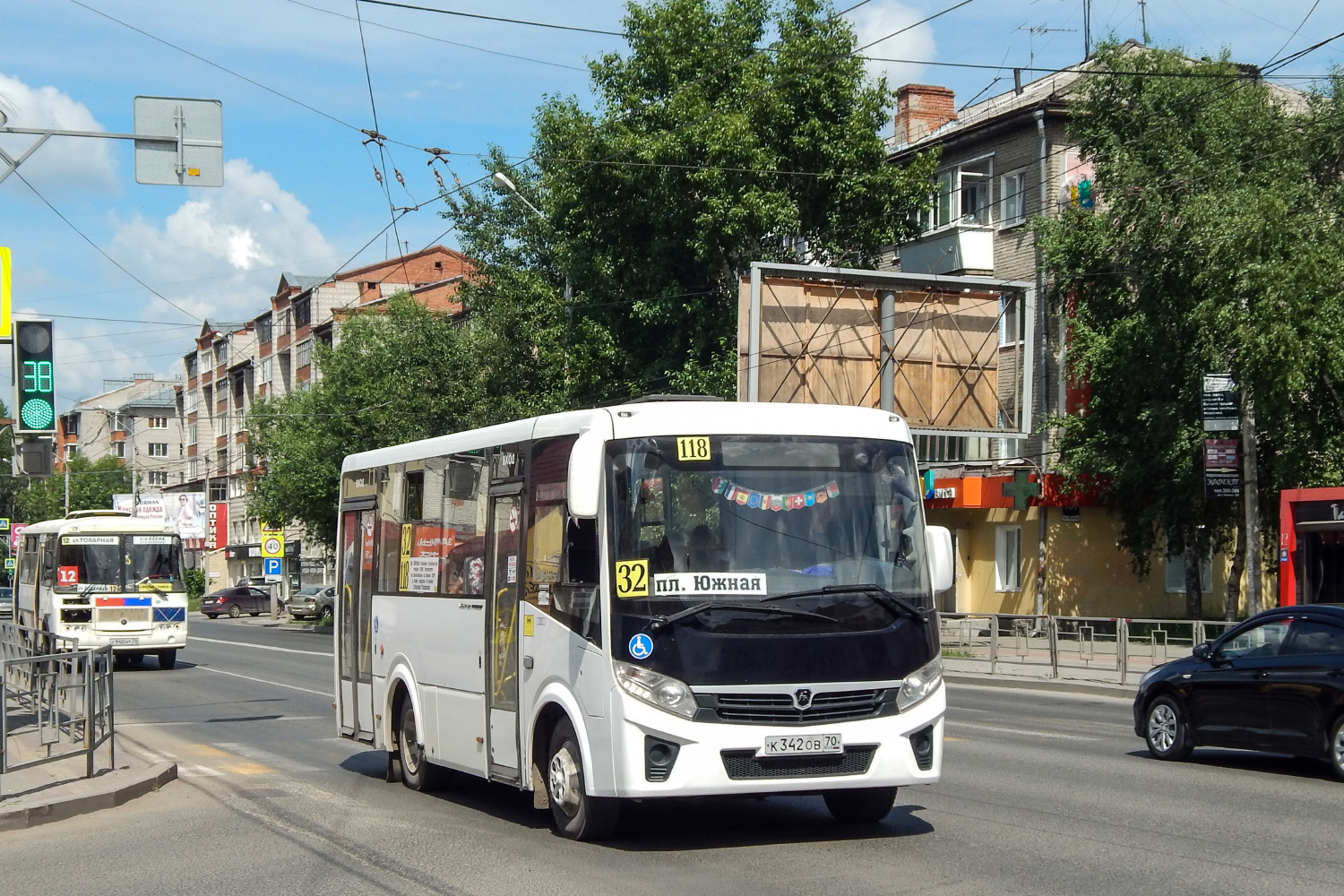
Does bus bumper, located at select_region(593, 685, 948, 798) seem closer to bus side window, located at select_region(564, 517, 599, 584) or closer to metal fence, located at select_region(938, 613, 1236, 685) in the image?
bus side window, located at select_region(564, 517, 599, 584)

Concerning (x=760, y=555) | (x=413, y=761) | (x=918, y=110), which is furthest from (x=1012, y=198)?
(x=760, y=555)

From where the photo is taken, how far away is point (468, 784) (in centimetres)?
1256

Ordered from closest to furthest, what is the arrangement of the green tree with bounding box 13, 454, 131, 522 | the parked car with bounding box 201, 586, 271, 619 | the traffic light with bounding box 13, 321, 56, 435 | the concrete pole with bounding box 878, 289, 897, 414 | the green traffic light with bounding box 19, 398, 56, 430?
the traffic light with bounding box 13, 321, 56, 435
the green traffic light with bounding box 19, 398, 56, 430
the concrete pole with bounding box 878, 289, 897, 414
the parked car with bounding box 201, 586, 271, 619
the green tree with bounding box 13, 454, 131, 522

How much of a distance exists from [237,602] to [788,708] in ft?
216

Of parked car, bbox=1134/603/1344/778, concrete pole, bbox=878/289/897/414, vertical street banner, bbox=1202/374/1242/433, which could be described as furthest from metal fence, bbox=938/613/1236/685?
parked car, bbox=1134/603/1344/778

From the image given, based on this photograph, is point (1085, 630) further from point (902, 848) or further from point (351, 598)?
point (902, 848)

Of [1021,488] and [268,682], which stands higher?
[1021,488]

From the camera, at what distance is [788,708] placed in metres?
8.56

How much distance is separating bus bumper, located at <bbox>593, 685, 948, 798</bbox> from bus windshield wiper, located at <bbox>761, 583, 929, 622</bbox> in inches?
26.6

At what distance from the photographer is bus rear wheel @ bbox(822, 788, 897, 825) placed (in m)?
9.41

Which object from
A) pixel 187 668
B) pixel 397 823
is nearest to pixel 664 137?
pixel 187 668

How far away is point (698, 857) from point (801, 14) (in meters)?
27.3

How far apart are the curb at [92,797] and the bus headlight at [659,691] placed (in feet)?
16.0

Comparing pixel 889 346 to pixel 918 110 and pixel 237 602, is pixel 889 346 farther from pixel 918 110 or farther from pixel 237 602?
pixel 237 602
